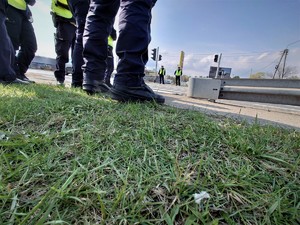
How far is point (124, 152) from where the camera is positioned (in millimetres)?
834

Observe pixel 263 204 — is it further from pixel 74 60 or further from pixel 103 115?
pixel 74 60

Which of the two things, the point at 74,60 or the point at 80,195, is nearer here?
the point at 80,195

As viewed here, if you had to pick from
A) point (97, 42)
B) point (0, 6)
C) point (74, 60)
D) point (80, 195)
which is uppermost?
point (0, 6)

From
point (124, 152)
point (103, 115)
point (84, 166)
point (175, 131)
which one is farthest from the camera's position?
point (103, 115)

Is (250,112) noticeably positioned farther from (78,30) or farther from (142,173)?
(78,30)

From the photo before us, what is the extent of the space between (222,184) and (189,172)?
4.7 inches

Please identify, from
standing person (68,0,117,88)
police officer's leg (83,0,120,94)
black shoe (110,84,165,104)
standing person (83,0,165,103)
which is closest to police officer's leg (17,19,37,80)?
standing person (68,0,117,88)

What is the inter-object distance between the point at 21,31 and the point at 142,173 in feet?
14.5

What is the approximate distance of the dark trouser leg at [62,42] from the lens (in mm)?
3919

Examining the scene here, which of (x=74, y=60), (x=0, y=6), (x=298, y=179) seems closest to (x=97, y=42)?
(x=74, y=60)

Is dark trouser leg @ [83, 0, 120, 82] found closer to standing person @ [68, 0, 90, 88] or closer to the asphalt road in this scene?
standing person @ [68, 0, 90, 88]

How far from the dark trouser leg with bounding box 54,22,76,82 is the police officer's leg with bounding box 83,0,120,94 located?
2.04 metres

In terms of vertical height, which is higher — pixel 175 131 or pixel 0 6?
pixel 0 6

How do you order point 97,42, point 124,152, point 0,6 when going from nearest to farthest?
point 124,152 → point 97,42 → point 0,6
